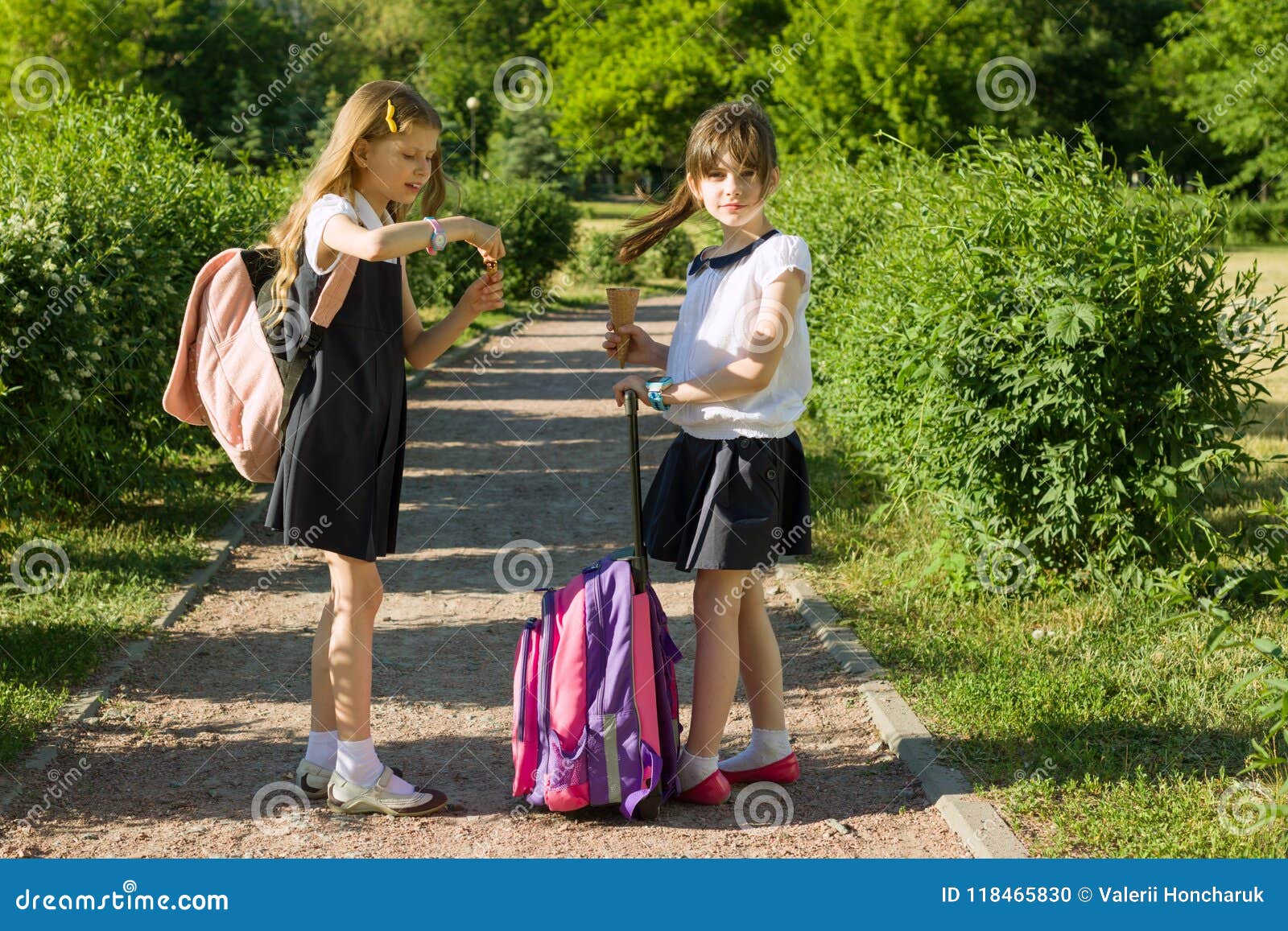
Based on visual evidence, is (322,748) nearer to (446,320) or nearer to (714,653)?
(714,653)

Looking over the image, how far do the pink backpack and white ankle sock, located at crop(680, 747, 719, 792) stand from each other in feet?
4.83

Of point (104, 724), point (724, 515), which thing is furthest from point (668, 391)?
point (104, 724)

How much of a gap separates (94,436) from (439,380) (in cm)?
766

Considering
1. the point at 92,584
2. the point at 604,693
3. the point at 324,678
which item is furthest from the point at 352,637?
the point at 92,584

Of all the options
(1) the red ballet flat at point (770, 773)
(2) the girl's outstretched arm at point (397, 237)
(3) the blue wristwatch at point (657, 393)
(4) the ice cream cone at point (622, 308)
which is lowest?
(1) the red ballet flat at point (770, 773)

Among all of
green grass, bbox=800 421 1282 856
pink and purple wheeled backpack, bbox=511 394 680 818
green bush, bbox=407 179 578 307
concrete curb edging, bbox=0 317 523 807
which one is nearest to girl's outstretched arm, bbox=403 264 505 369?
pink and purple wheeled backpack, bbox=511 394 680 818

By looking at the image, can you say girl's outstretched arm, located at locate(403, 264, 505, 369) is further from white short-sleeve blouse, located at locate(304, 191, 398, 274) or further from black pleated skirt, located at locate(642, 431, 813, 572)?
black pleated skirt, located at locate(642, 431, 813, 572)

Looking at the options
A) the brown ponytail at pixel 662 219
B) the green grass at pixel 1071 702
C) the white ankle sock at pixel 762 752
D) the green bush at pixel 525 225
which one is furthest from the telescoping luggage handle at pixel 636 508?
the green bush at pixel 525 225

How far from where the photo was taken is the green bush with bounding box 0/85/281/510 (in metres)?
6.42

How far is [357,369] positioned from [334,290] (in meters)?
0.25

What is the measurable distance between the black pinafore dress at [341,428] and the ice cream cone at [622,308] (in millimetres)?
611

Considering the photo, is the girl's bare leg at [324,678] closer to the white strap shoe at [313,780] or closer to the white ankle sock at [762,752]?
the white strap shoe at [313,780]

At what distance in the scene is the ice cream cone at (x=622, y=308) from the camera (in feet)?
12.1

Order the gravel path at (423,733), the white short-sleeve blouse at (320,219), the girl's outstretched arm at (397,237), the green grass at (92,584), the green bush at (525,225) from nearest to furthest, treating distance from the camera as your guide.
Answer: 1. the girl's outstretched arm at (397,237)
2. the white short-sleeve blouse at (320,219)
3. the gravel path at (423,733)
4. the green grass at (92,584)
5. the green bush at (525,225)
